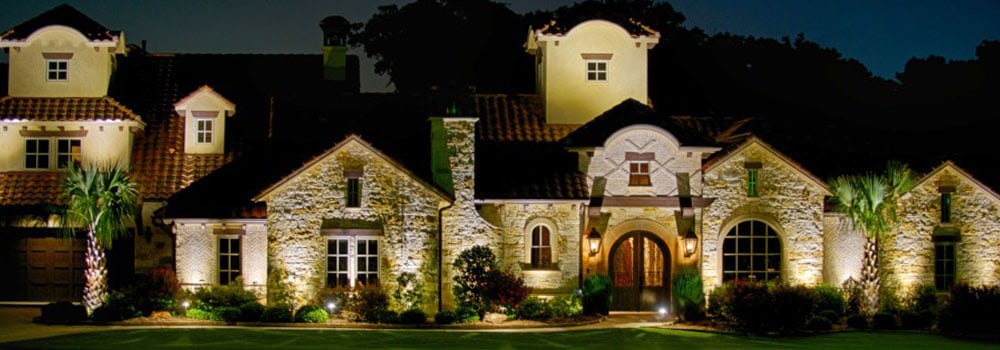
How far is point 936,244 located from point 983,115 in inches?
960

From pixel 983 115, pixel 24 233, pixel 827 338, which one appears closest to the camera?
pixel 827 338

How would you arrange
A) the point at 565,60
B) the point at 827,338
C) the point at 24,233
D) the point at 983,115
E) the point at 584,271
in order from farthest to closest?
the point at 983,115 < the point at 565,60 < the point at 24,233 < the point at 584,271 < the point at 827,338

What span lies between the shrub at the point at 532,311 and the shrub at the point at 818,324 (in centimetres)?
619

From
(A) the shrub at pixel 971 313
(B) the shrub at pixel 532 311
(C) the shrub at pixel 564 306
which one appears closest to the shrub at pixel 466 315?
(B) the shrub at pixel 532 311

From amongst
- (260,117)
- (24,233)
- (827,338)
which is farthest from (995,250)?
(24,233)

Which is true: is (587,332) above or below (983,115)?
below

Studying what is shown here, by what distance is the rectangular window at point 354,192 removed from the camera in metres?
31.3

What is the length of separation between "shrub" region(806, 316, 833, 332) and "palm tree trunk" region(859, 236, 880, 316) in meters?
2.88

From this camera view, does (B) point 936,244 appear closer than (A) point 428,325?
No

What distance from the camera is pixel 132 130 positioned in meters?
35.5

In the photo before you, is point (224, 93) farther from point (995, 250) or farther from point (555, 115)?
point (995, 250)

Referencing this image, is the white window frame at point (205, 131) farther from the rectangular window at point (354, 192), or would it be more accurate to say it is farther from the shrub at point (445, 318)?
the shrub at point (445, 318)

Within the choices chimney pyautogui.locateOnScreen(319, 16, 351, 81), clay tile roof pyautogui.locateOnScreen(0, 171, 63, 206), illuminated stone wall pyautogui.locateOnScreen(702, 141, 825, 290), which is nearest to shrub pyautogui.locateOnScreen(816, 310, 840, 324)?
illuminated stone wall pyautogui.locateOnScreen(702, 141, 825, 290)

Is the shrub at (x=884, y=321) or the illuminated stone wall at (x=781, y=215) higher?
the illuminated stone wall at (x=781, y=215)
